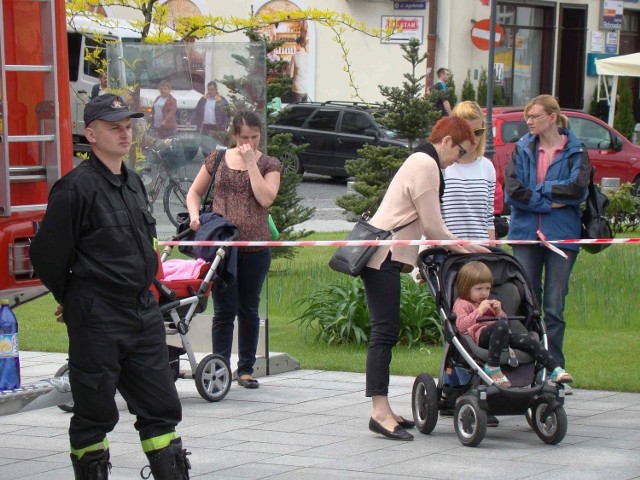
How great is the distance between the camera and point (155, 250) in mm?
5730

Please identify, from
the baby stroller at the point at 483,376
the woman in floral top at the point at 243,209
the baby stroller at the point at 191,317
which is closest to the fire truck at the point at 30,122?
the baby stroller at the point at 191,317

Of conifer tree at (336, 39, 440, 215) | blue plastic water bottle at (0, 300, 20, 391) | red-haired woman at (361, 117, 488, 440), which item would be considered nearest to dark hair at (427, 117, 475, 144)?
red-haired woman at (361, 117, 488, 440)

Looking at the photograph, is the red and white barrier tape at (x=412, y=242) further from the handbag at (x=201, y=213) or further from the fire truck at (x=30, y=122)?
the fire truck at (x=30, y=122)

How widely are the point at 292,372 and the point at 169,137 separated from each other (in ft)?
8.61

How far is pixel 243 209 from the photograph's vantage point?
8.55 meters

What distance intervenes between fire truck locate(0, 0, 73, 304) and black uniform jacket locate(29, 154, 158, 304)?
114 cm

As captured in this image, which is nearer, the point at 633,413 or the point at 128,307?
the point at 128,307

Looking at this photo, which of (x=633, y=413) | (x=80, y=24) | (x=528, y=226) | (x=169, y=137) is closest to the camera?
(x=633, y=413)

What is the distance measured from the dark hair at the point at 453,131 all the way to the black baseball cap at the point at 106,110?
2317 millimetres

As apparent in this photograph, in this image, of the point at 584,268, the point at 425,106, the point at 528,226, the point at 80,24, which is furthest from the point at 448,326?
the point at 80,24

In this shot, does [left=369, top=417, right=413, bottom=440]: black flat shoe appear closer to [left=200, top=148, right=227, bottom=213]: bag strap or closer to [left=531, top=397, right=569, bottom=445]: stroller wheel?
[left=531, top=397, right=569, bottom=445]: stroller wheel

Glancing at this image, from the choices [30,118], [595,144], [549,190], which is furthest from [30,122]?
[595,144]

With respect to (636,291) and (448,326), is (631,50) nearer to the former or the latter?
(636,291)

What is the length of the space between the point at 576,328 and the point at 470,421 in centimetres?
408
